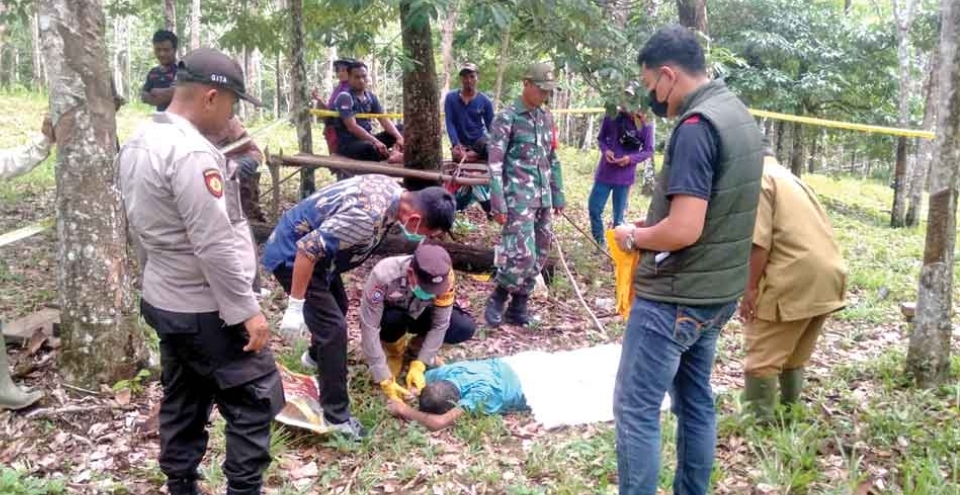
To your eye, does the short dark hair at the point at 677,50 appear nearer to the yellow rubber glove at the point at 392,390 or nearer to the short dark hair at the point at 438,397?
the short dark hair at the point at 438,397

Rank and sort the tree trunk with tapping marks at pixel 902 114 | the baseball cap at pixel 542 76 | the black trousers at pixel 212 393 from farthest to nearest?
the tree trunk with tapping marks at pixel 902 114 < the baseball cap at pixel 542 76 < the black trousers at pixel 212 393

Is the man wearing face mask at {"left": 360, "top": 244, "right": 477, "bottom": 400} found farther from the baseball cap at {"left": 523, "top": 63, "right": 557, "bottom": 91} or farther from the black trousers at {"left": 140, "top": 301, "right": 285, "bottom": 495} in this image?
the baseball cap at {"left": 523, "top": 63, "right": 557, "bottom": 91}

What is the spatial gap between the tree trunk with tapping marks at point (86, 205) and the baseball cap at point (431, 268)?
163 cm

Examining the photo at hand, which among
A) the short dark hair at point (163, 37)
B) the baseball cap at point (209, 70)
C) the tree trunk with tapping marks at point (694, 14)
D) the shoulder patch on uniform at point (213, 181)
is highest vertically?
the tree trunk with tapping marks at point (694, 14)

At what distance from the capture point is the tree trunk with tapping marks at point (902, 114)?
1105 cm

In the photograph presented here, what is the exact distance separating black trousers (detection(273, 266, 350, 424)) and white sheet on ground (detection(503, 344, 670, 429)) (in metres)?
1.16

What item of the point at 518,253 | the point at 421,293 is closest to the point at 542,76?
the point at 518,253

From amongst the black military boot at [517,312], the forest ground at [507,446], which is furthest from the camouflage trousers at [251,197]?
the black military boot at [517,312]

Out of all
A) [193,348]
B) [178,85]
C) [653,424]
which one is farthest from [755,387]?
[178,85]

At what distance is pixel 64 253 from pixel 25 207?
497 cm

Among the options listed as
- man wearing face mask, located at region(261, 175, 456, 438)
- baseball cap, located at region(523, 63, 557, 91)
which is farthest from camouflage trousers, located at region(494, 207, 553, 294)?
man wearing face mask, located at region(261, 175, 456, 438)

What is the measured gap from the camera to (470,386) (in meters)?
4.22

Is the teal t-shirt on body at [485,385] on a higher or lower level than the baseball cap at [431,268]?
lower

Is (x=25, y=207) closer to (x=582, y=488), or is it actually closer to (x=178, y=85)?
(x=178, y=85)
